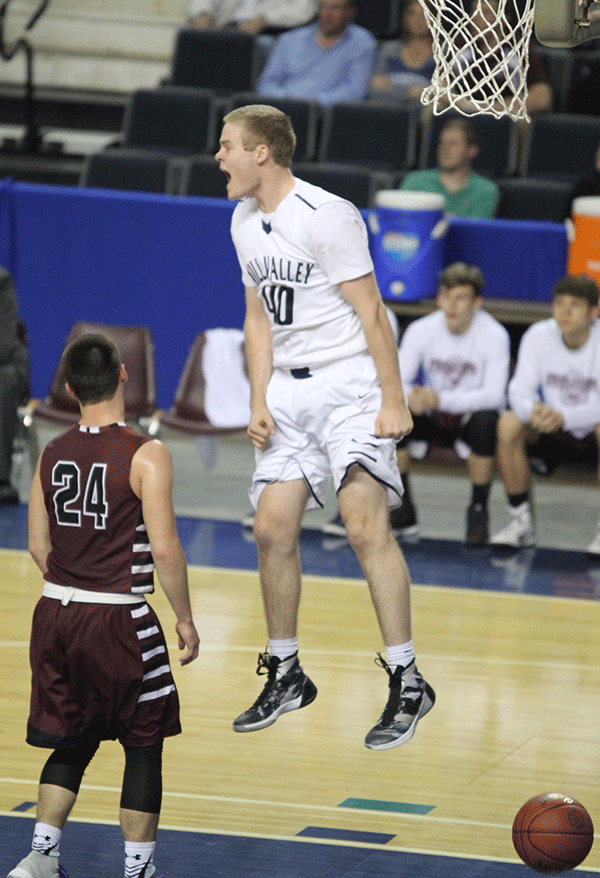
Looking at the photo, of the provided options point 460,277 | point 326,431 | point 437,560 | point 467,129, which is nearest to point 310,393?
point 326,431

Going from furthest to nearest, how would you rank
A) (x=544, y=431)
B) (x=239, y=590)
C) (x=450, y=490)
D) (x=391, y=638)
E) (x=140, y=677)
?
(x=450, y=490) → (x=544, y=431) → (x=239, y=590) → (x=391, y=638) → (x=140, y=677)

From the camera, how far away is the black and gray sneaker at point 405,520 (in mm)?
7965

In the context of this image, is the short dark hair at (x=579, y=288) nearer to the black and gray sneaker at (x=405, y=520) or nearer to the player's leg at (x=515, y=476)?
the player's leg at (x=515, y=476)

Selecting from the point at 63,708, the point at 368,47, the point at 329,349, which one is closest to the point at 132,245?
the point at 368,47

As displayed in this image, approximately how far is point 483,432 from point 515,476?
297 mm

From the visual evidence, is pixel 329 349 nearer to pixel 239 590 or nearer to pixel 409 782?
pixel 409 782

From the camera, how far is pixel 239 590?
7.02 m

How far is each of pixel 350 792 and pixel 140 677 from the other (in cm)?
126

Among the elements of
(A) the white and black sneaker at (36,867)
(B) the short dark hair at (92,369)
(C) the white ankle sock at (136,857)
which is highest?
(B) the short dark hair at (92,369)

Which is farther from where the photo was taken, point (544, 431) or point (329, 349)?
point (544, 431)

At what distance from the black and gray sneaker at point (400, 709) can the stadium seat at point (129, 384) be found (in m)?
4.15

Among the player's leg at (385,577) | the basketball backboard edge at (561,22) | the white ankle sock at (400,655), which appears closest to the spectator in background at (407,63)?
the basketball backboard edge at (561,22)

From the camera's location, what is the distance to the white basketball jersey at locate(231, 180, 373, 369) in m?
4.40

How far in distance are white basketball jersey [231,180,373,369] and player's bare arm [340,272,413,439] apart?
5 cm
